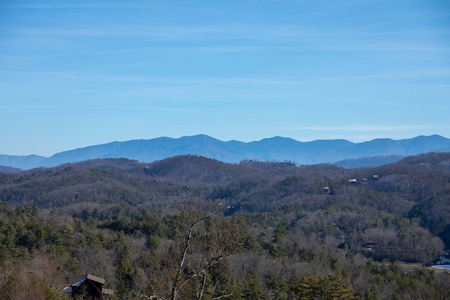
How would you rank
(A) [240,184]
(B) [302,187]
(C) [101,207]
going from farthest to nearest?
(A) [240,184]
(B) [302,187]
(C) [101,207]

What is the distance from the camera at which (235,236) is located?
382 inches

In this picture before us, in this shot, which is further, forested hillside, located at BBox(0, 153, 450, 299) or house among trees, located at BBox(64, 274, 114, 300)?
house among trees, located at BBox(64, 274, 114, 300)

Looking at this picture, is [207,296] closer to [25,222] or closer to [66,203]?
[25,222]

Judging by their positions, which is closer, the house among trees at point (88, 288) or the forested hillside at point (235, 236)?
the forested hillside at point (235, 236)

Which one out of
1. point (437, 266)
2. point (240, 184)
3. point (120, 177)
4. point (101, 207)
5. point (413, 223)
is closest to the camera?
point (437, 266)

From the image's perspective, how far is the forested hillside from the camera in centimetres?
1519

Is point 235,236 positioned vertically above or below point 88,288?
above

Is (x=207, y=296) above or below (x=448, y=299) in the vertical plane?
above

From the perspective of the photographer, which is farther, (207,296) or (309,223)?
(309,223)

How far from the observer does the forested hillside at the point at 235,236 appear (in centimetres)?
1519

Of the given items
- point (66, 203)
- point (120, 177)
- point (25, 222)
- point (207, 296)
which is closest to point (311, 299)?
point (207, 296)

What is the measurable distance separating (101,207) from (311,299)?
46.5 m

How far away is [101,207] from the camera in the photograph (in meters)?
66.6

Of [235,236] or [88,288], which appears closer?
[235,236]
